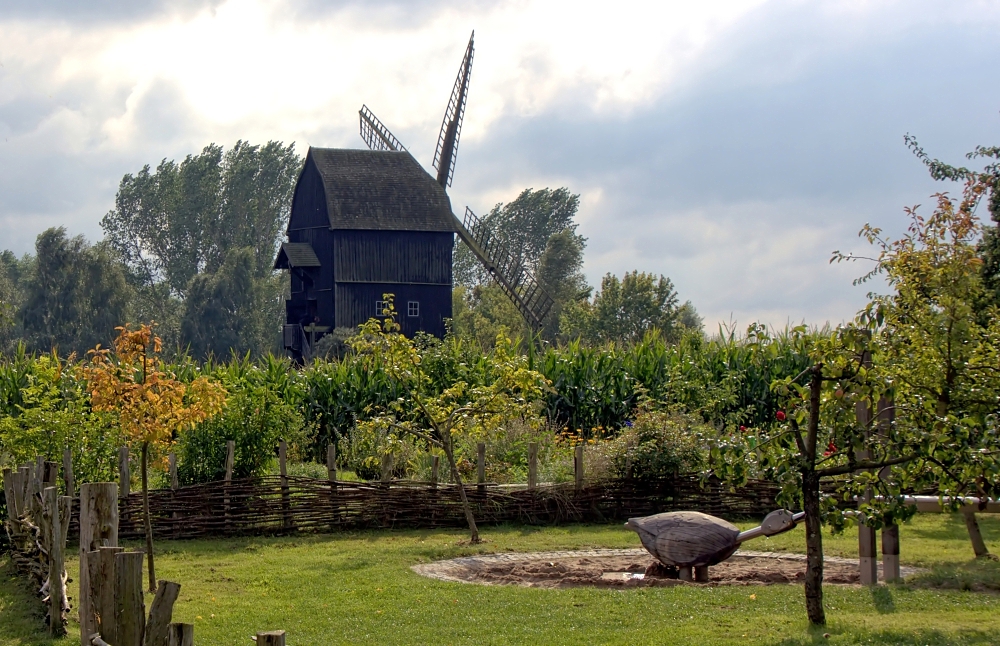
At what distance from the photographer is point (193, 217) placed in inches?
2901

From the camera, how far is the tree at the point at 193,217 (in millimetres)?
73750

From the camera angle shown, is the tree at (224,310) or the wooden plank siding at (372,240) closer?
the wooden plank siding at (372,240)

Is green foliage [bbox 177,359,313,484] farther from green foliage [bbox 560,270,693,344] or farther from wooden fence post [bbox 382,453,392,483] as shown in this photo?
green foliage [bbox 560,270,693,344]

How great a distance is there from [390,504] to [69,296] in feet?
169

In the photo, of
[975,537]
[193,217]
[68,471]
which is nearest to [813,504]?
[975,537]

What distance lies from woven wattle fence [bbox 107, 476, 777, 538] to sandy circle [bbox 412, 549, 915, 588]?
2621 millimetres

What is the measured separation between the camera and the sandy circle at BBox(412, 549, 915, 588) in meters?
11.4

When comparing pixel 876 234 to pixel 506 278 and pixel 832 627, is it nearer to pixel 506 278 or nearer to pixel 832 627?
pixel 832 627

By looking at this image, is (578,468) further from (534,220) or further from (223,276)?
(534,220)

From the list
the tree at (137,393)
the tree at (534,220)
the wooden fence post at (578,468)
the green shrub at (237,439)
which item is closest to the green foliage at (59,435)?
the green shrub at (237,439)

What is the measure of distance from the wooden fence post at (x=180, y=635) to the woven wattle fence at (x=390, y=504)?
32.8 ft

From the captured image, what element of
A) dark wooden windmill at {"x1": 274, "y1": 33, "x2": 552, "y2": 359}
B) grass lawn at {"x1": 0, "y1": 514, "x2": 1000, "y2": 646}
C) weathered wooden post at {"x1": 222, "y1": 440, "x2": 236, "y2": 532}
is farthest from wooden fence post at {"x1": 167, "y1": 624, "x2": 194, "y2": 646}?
dark wooden windmill at {"x1": 274, "y1": 33, "x2": 552, "y2": 359}

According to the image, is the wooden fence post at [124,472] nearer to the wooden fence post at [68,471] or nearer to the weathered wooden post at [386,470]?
the wooden fence post at [68,471]

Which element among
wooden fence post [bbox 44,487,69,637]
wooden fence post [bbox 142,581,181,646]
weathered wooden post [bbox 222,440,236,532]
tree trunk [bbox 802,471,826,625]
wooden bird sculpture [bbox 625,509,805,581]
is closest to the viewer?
wooden fence post [bbox 142,581,181,646]
